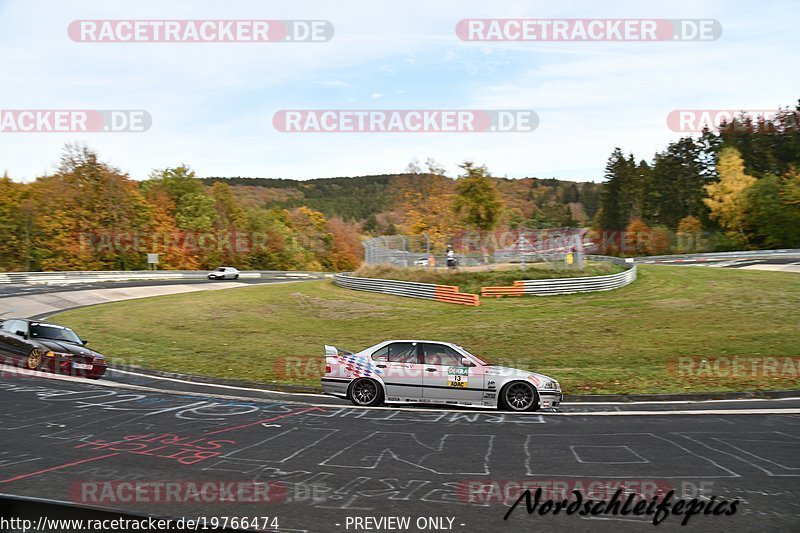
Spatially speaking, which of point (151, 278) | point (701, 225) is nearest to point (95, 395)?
point (151, 278)

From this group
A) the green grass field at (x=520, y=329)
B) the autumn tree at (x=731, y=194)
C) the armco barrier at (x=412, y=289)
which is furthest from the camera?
the autumn tree at (x=731, y=194)

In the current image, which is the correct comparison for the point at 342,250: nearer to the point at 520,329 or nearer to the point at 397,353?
the point at 520,329

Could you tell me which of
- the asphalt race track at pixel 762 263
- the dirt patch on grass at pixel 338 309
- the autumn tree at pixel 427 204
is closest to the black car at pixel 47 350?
the dirt patch on grass at pixel 338 309

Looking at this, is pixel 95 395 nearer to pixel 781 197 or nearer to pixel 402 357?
pixel 402 357

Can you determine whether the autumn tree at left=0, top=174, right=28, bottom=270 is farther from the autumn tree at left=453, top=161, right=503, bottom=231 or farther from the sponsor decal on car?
the sponsor decal on car

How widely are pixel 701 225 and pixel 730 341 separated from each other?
2846 inches

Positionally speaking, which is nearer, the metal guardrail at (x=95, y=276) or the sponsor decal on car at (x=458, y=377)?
the sponsor decal on car at (x=458, y=377)

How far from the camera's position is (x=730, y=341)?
2052 cm

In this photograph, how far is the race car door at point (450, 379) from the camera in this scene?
1284 centimetres

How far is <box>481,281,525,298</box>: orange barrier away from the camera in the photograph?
32812mm

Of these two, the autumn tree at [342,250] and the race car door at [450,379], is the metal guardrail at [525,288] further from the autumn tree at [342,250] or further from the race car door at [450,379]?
the autumn tree at [342,250]

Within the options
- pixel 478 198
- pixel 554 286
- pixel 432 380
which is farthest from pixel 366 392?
pixel 478 198

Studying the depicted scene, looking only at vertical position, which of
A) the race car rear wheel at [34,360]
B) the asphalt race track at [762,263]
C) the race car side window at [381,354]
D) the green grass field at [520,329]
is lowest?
the green grass field at [520,329]

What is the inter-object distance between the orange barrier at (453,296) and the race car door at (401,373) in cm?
1810
